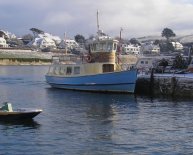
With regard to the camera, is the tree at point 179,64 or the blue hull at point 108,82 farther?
the tree at point 179,64

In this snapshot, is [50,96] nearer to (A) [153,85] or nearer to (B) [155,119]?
(A) [153,85]

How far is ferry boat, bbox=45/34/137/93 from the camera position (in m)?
54.8

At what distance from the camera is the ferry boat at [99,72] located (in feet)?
180

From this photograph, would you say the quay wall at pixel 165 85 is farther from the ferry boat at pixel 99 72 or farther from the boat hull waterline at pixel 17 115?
the boat hull waterline at pixel 17 115

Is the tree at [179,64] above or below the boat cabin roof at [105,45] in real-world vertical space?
below

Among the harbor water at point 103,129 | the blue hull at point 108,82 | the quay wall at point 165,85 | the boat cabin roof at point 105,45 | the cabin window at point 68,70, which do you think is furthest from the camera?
the cabin window at point 68,70

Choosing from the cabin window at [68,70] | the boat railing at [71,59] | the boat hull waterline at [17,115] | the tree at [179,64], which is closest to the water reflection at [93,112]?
the cabin window at [68,70]

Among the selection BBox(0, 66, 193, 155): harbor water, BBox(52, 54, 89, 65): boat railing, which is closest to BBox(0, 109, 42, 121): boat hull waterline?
BBox(0, 66, 193, 155): harbor water

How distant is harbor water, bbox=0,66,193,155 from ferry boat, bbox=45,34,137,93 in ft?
21.5

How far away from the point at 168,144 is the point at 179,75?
25862 millimetres

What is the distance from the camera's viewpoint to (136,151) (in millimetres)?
25328

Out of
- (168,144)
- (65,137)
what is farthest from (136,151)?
(65,137)

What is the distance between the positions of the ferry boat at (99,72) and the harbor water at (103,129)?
21.5 ft

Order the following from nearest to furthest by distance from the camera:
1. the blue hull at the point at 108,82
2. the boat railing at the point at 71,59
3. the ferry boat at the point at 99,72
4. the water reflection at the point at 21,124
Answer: the water reflection at the point at 21,124, the blue hull at the point at 108,82, the ferry boat at the point at 99,72, the boat railing at the point at 71,59
